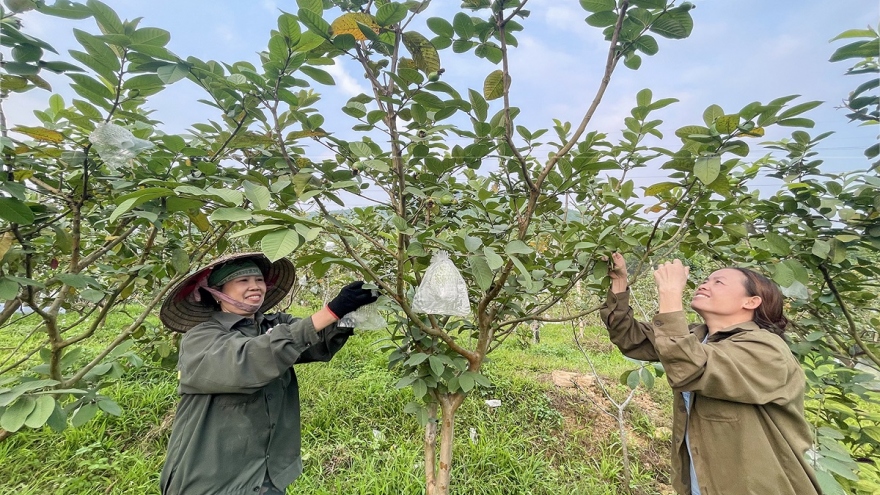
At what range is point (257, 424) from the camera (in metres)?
1.46

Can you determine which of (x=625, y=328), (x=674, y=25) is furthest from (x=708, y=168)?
(x=625, y=328)

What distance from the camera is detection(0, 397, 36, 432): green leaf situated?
0.96m

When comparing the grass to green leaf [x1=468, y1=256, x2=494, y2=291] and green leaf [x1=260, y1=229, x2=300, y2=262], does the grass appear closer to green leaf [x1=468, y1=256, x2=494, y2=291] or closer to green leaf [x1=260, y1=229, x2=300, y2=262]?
green leaf [x1=468, y1=256, x2=494, y2=291]

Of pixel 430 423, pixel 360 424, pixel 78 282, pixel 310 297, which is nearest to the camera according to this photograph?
pixel 78 282

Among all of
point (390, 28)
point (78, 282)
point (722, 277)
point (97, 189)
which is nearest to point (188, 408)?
point (78, 282)

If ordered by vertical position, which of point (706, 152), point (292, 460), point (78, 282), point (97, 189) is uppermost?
point (706, 152)

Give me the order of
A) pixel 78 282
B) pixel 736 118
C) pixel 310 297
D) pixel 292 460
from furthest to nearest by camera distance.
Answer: pixel 310 297, pixel 292 460, pixel 78 282, pixel 736 118

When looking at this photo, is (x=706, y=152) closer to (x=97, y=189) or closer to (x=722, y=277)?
(x=722, y=277)

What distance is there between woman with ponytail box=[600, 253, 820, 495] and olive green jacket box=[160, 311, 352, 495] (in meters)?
1.16

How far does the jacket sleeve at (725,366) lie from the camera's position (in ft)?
3.96

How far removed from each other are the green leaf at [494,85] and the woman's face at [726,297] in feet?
3.62

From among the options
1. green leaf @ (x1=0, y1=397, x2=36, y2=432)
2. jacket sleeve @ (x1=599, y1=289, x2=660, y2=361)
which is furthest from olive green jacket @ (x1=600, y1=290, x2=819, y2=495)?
green leaf @ (x1=0, y1=397, x2=36, y2=432)

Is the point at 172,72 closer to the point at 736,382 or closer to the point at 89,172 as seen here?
the point at 89,172

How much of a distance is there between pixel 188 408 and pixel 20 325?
6.92 metres
